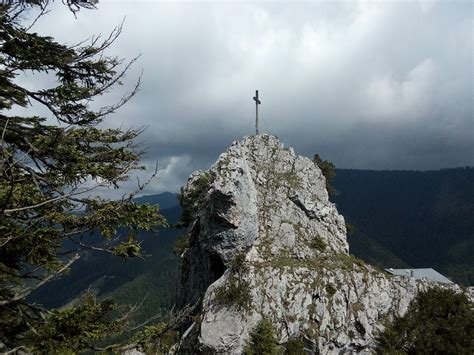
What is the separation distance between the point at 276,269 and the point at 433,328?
15.8m

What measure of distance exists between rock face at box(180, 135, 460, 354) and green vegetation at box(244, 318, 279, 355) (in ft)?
4.74

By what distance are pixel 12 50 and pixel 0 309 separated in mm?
5997

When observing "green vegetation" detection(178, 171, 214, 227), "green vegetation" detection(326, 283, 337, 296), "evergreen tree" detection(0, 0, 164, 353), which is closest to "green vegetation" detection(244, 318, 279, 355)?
"green vegetation" detection(326, 283, 337, 296)

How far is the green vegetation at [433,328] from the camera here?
3244 cm

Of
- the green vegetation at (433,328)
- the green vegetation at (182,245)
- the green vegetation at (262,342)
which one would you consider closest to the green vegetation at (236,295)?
the green vegetation at (262,342)

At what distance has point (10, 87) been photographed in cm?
878

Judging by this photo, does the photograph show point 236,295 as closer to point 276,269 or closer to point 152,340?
point 276,269

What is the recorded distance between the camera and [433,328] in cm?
3394

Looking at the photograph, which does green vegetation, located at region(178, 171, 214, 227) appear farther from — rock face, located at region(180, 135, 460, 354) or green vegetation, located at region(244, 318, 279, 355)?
green vegetation, located at region(244, 318, 279, 355)

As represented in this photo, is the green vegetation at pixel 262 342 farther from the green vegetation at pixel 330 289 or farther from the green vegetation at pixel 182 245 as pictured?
the green vegetation at pixel 182 245

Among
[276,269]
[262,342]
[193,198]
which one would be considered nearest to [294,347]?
[262,342]

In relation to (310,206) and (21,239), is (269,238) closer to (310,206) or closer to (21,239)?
(310,206)

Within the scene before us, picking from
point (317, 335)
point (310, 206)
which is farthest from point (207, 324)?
point (310, 206)

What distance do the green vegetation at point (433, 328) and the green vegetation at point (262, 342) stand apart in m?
10.9
